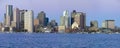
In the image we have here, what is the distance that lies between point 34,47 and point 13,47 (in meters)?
5.17

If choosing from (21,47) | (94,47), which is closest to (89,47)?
(94,47)

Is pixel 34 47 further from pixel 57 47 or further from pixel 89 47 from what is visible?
pixel 89 47

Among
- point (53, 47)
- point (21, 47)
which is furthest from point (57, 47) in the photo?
point (21, 47)

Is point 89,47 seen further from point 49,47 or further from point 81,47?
point 49,47

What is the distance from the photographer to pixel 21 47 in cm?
11325

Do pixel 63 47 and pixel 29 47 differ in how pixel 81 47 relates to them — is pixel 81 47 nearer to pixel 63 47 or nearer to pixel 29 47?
pixel 63 47

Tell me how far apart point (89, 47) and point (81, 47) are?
80.2 inches

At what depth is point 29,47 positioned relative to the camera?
375 feet

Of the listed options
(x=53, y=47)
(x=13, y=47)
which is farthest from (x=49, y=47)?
(x=13, y=47)

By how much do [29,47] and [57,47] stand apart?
6.74 metres

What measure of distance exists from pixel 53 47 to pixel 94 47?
32.2 ft

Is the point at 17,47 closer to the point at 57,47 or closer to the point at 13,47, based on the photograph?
the point at 13,47

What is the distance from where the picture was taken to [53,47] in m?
116

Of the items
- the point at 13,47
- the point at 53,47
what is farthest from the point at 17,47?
the point at 53,47
